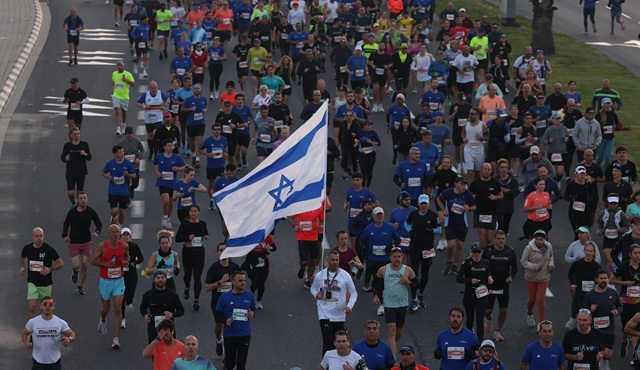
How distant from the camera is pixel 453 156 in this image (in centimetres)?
2977

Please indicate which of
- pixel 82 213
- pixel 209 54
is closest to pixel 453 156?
pixel 209 54

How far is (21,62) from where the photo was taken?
40031 millimetres

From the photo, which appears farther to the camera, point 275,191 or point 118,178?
point 118,178

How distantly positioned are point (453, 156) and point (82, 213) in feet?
34.5

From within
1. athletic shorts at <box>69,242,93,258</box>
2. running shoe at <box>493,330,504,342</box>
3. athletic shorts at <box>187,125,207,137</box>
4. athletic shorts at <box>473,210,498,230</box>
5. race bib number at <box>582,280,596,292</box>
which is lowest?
running shoe at <box>493,330,504,342</box>

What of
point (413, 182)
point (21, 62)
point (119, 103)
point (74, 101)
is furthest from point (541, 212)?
point (21, 62)

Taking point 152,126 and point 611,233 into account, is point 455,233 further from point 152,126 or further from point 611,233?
point 152,126

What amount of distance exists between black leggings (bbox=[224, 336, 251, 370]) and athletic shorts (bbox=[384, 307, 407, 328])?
1941 mm

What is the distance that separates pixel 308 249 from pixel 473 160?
569 cm

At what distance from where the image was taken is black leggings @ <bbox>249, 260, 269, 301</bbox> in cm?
2052

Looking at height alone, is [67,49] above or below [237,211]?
below

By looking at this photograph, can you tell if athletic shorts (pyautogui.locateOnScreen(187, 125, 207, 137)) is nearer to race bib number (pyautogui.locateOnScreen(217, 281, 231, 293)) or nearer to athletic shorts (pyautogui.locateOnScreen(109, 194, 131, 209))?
athletic shorts (pyautogui.locateOnScreen(109, 194, 131, 209))

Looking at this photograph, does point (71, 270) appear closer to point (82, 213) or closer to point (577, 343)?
point (82, 213)

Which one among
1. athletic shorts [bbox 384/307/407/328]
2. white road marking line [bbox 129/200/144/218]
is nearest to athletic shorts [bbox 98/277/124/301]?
athletic shorts [bbox 384/307/407/328]
